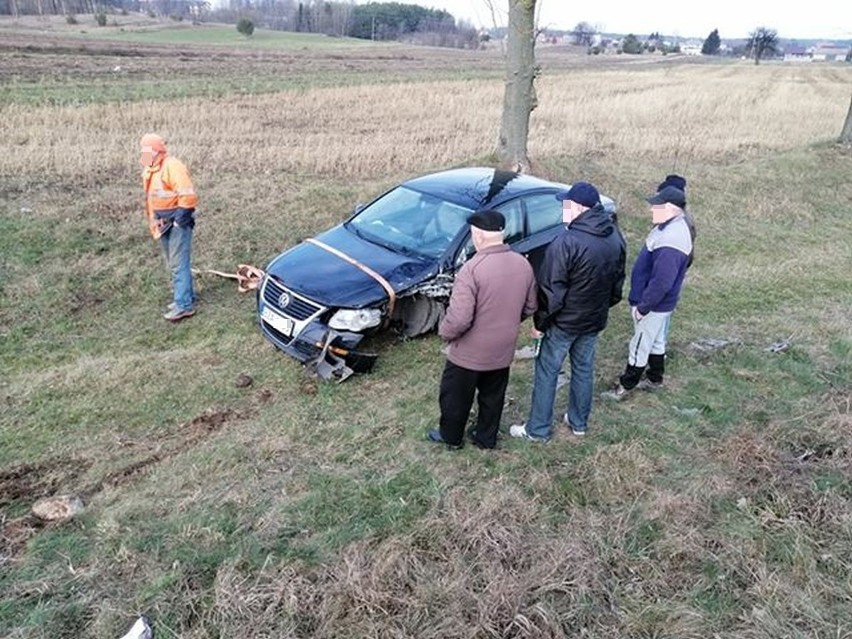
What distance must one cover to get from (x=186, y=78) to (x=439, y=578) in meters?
29.8

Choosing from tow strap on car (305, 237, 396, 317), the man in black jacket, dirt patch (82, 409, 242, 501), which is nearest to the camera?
the man in black jacket

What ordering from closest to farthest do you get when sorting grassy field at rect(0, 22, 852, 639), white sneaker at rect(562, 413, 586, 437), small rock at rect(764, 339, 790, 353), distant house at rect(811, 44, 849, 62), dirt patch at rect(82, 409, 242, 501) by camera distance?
1. grassy field at rect(0, 22, 852, 639)
2. dirt patch at rect(82, 409, 242, 501)
3. white sneaker at rect(562, 413, 586, 437)
4. small rock at rect(764, 339, 790, 353)
5. distant house at rect(811, 44, 849, 62)

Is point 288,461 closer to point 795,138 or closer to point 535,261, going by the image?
point 535,261

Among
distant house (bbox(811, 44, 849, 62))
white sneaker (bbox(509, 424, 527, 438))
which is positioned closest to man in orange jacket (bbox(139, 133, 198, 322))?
white sneaker (bbox(509, 424, 527, 438))

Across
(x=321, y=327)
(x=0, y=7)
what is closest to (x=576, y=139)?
(x=321, y=327)

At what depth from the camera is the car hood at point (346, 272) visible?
5.73m

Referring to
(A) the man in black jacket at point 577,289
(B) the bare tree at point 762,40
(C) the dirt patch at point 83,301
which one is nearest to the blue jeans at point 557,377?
(A) the man in black jacket at point 577,289

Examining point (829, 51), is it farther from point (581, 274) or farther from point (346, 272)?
point (581, 274)

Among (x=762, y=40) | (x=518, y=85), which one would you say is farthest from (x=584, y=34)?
(x=518, y=85)

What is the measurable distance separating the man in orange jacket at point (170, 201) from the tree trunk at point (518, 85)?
5770 millimetres

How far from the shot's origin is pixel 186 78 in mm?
28188

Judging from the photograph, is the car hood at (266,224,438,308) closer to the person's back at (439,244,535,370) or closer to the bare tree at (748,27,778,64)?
the person's back at (439,244,535,370)

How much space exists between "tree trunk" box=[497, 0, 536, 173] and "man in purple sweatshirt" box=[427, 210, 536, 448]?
6.96 meters

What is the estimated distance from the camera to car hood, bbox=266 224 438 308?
573 cm
